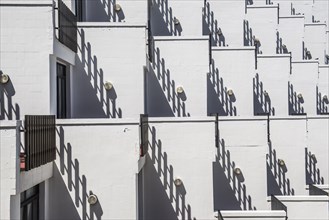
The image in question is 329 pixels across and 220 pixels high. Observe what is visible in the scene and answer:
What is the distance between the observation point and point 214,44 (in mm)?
24328

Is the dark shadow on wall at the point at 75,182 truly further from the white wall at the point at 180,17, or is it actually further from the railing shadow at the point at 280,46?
the railing shadow at the point at 280,46

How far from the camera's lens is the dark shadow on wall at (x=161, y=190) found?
1625 centimetres

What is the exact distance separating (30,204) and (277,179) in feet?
42.7

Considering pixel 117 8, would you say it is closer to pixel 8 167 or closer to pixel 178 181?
pixel 178 181

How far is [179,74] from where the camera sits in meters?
19.1

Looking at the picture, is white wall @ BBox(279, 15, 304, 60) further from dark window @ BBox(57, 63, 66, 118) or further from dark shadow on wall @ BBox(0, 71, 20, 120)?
dark shadow on wall @ BBox(0, 71, 20, 120)

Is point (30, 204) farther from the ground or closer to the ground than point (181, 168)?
closer to the ground

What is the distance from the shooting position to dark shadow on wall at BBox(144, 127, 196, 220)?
16.2 m

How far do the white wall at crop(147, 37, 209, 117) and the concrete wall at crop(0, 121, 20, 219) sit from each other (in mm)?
10119

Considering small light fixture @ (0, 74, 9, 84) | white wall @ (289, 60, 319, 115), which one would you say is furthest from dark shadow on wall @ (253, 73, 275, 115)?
small light fixture @ (0, 74, 9, 84)

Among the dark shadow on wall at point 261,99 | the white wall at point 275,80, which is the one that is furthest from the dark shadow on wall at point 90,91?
the white wall at point 275,80

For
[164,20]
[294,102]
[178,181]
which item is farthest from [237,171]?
[164,20]

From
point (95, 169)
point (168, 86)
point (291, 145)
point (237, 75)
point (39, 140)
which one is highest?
point (237, 75)

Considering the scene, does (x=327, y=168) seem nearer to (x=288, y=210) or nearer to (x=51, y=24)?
(x=288, y=210)
